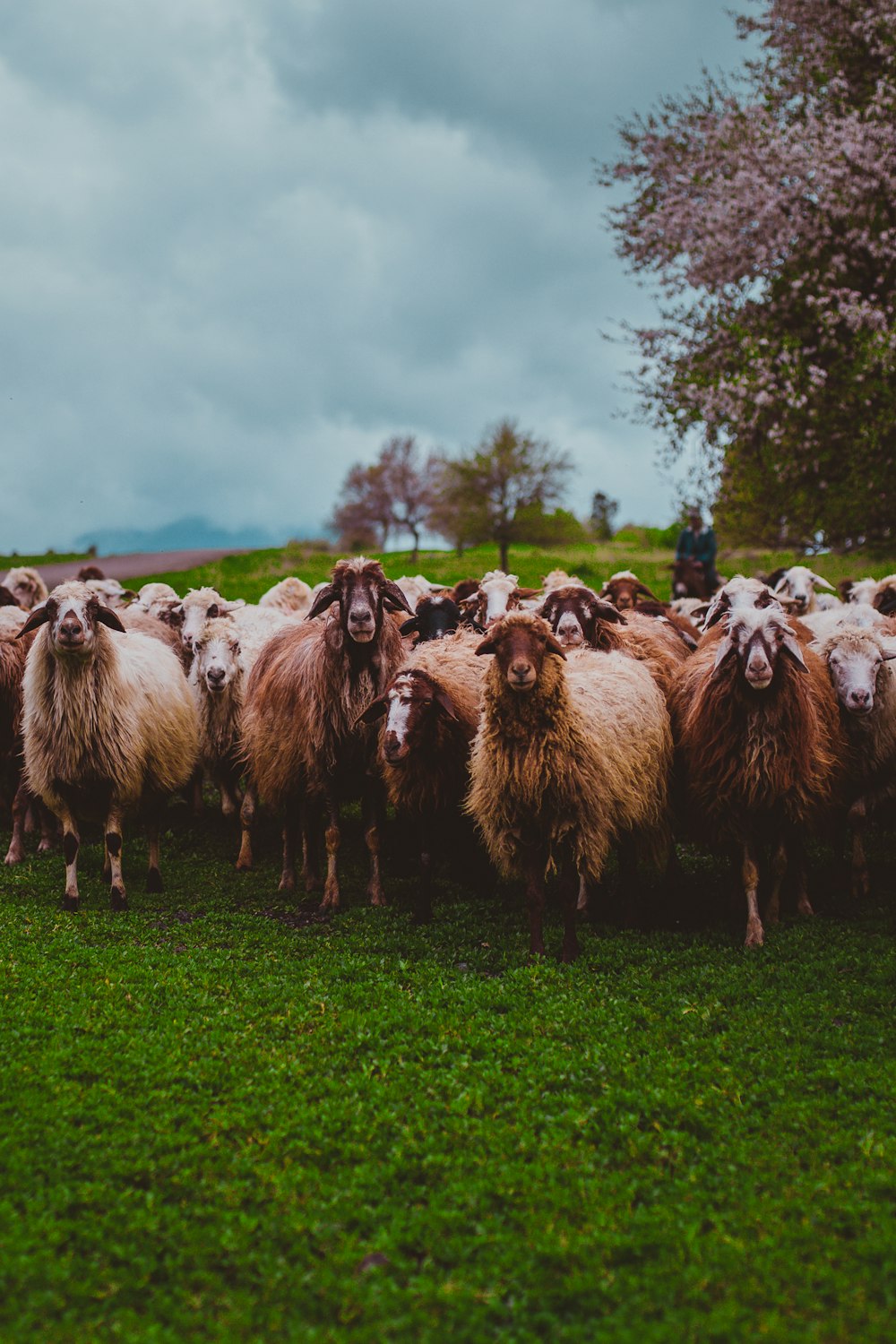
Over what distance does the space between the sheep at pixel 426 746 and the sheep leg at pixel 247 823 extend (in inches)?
77.3

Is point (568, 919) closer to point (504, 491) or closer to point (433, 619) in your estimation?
point (433, 619)

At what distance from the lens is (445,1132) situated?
4566mm

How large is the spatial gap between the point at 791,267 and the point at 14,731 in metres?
18.0

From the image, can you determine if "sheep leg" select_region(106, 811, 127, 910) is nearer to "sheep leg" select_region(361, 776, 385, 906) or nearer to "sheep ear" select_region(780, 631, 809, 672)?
"sheep leg" select_region(361, 776, 385, 906)

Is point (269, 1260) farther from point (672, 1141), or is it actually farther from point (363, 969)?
point (363, 969)

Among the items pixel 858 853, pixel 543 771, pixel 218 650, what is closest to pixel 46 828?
pixel 218 650

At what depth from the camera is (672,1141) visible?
14.6 ft

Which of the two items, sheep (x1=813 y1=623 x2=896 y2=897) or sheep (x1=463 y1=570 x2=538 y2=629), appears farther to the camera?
sheep (x1=463 y1=570 x2=538 y2=629)

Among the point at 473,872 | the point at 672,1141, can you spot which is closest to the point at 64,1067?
the point at 672,1141

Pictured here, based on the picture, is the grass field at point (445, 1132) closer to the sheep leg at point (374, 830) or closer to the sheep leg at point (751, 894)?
the sheep leg at point (751, 894)

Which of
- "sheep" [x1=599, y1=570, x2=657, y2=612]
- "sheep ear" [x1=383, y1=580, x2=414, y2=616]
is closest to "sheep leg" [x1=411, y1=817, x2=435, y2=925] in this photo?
"sheep ear" [x1=383, y1=580, x2=414, y2=616]

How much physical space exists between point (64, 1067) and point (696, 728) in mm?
4949

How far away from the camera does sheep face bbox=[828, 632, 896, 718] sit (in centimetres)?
757

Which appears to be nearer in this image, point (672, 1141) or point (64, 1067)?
point (672, 1141)
